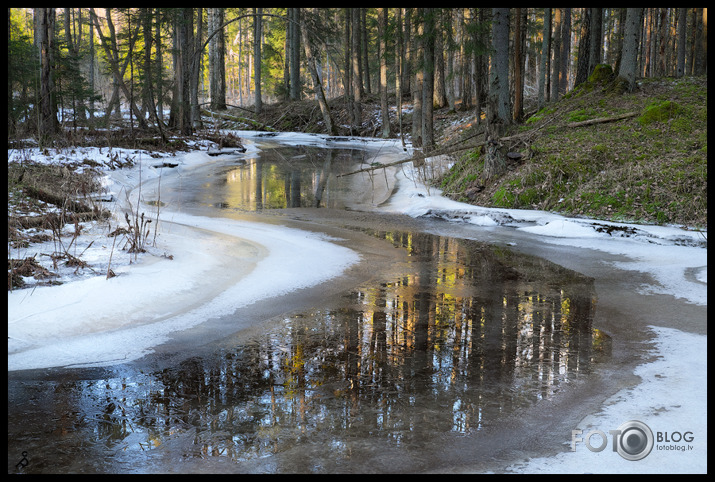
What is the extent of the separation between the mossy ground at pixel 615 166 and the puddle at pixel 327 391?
4890 millimetres

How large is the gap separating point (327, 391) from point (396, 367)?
2.10 ft

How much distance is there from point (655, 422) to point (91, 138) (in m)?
18.5

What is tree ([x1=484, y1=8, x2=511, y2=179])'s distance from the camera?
40.5 ft

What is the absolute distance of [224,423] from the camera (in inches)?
132

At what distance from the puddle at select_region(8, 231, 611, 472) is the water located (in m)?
0.01

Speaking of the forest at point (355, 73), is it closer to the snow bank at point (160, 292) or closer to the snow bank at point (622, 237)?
the snow bank at point (622, 237)

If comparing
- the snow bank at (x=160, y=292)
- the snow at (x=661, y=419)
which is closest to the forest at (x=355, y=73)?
the snow bank at (x=160, y=292)

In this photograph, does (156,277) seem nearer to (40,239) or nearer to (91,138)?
(40,239)

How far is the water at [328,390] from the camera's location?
3.03 m

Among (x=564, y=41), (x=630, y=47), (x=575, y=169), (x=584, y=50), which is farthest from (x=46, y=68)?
(x=564, y=41)

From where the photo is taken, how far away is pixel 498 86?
13.1 m

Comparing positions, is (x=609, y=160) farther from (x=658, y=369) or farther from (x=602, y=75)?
(x=658, y=369)

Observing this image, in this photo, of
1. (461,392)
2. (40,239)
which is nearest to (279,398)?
(461,392)
